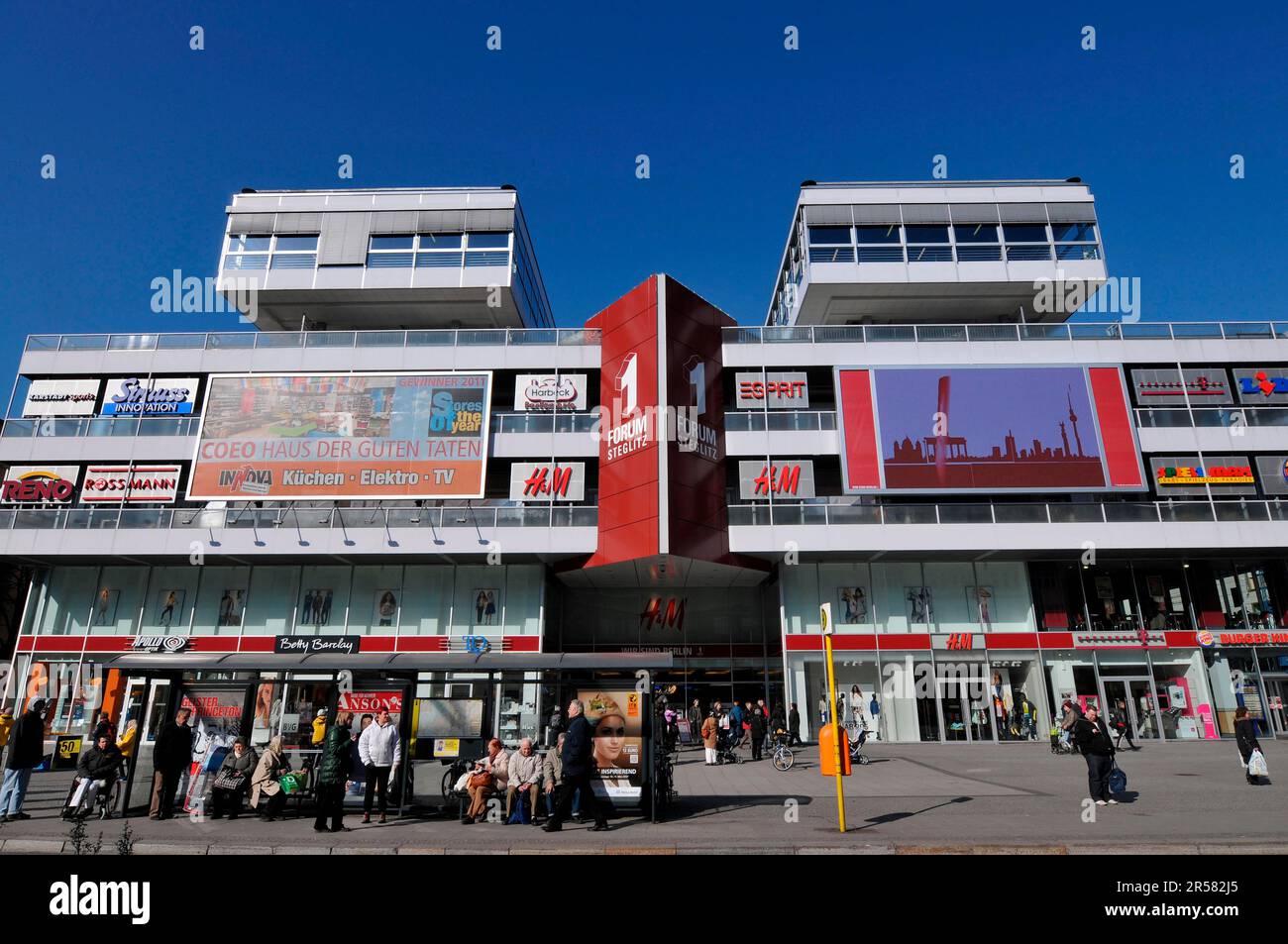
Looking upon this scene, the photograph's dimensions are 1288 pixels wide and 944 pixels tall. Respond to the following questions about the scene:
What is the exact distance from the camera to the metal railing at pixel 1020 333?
107 feet

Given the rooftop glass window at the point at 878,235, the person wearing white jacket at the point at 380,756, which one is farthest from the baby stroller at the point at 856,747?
the rooftop glass window at the point at 878,235

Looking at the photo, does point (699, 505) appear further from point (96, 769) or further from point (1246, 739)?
point (96, 769)

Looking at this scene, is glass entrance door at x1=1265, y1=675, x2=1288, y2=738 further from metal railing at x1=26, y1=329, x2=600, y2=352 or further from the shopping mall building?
metal railing at x1=26, y1=329, x2=600, y2=352

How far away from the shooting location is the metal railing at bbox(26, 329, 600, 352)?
33.1 m

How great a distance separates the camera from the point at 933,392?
31.6 meters

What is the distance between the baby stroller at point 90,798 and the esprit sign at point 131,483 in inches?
823

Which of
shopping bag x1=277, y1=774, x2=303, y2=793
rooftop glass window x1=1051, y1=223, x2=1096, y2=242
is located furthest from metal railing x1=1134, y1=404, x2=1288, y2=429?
shopping bag x1=277, y1=774, x2=303, y2=793

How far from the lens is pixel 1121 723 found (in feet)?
89.1

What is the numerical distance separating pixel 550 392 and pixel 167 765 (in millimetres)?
21796

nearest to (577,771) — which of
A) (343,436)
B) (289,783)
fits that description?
(289,783)

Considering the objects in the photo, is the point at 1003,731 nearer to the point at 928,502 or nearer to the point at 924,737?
the point at 924,737

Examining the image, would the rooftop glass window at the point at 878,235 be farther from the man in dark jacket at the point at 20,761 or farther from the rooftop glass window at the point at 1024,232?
the man in dark jacket at the point at 20,761
